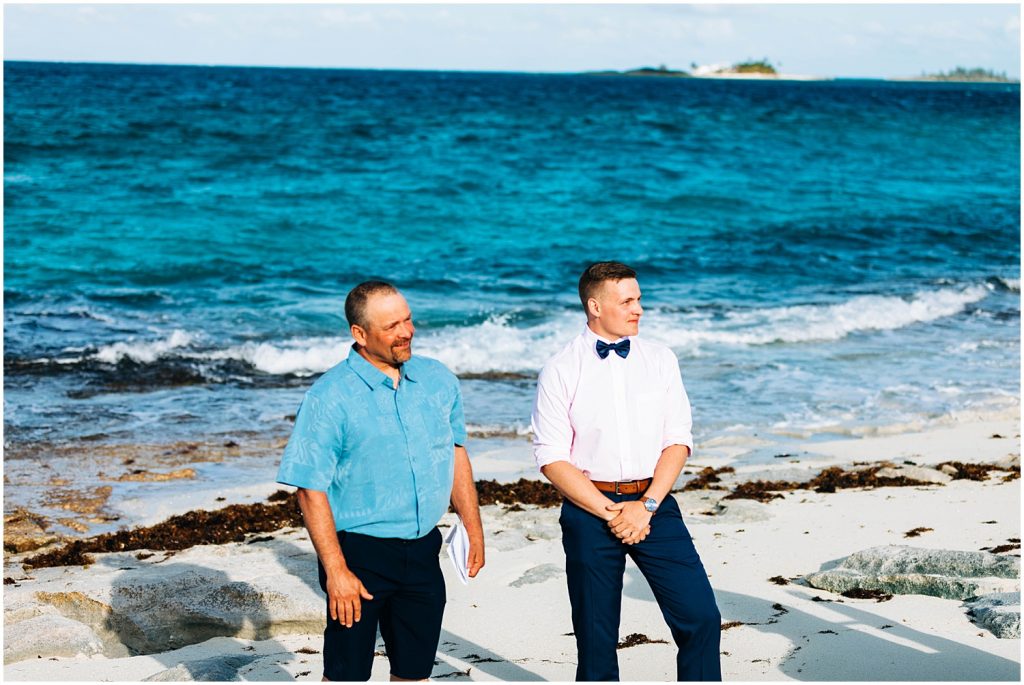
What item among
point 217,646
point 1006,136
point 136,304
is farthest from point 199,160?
point 1006,136

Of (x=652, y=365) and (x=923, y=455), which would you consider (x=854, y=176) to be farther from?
(x=652, y=365)

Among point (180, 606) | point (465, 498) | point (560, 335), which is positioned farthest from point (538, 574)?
point (560, 335)

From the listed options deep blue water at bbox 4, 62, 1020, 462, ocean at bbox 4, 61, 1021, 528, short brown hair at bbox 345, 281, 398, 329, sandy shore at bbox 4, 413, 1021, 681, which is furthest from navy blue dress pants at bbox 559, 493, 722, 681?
deep blue water at bbox 4, 62, 1020, 462

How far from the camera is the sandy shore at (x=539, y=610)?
15.8ft

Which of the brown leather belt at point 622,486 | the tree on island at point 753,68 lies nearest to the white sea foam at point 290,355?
the brown leather belt at point 622,486

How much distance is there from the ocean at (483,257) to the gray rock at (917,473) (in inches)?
61.5

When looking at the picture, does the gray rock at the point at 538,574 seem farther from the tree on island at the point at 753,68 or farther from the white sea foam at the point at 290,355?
the tree on island at the point at 753,68

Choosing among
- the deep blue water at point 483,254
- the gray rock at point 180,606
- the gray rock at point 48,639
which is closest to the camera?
the gray rock at point 48,639

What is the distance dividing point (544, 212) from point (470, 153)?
8.01m

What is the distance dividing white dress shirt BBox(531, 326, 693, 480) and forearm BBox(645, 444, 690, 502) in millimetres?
27

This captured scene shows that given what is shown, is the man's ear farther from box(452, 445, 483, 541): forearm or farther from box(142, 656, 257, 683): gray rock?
box(142, 656, 257, 683): gray rock

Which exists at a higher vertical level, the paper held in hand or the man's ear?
the man's ear

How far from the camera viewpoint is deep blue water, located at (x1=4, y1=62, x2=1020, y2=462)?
1241 cm

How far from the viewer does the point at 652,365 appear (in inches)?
163
